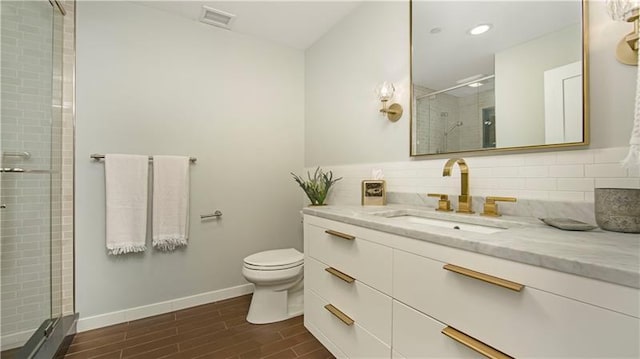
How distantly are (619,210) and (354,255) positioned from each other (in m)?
0.93

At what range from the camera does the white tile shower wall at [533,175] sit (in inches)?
38.1

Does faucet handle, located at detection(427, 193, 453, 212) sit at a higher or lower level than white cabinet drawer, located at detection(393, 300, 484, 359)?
higher

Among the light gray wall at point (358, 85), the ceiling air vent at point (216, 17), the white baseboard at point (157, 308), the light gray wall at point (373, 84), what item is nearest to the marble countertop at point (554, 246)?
the light gray wall at point (373, 84)

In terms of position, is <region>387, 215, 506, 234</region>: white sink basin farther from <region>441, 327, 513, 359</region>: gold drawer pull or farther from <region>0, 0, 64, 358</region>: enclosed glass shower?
<region>0, 0, 64, 358</region>: enclosed glass shower

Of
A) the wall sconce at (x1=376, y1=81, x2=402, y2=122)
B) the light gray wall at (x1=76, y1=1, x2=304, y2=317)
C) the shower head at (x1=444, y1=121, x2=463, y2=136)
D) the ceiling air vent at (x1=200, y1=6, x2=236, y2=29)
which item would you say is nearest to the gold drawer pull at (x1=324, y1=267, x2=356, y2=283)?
the shower head at (x1=444, y1=121, x2=463, y2=136)

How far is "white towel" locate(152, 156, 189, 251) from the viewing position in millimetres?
2010

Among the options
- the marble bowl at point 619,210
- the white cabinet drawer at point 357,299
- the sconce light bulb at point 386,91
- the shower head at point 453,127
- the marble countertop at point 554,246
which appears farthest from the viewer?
the sconce light bulb at point 386,91

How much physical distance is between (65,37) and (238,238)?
1.88 metres

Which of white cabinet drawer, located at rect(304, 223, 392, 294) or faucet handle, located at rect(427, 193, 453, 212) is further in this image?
faucet handle, located at rect(427, 193, 453, 212)

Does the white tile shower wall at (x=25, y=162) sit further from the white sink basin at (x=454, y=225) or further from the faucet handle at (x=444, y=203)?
the faucet handle at (x=444, y=203)

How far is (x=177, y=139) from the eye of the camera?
2141mm

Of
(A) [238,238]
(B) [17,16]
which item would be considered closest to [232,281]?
(A) [238,238]

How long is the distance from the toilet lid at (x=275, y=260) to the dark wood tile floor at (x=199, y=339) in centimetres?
41

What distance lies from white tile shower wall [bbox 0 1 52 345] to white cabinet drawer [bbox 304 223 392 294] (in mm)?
1570
